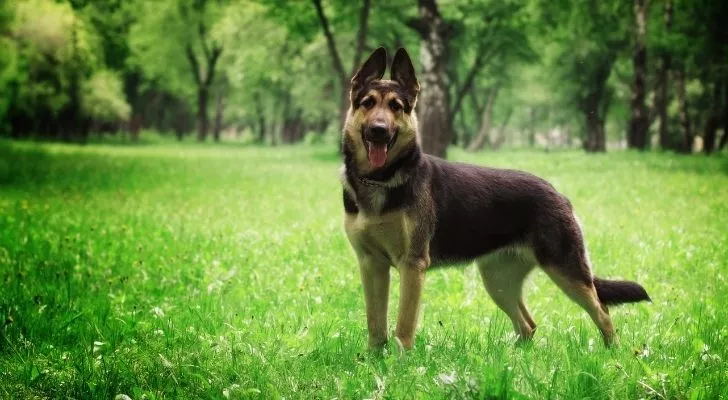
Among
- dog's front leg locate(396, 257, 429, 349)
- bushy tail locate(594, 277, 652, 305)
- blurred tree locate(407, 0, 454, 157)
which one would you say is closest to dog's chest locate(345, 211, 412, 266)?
dog's front leg locate(396, 257, 429, 349)

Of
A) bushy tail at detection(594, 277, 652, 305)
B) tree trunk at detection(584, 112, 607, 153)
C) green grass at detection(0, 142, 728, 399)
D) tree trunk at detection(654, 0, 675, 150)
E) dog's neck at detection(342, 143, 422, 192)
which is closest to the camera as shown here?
green grass at detection(0, 142, 728, 399)

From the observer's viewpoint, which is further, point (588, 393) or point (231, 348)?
point (231, 348)

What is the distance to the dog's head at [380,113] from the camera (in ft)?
15.2

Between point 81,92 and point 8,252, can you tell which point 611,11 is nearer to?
point 8,252

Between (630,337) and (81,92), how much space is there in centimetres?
5407

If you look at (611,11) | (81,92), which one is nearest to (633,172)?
(611,11)

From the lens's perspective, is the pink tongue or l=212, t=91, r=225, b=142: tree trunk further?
l=212, t=91, r=225, b=142: tree trunk

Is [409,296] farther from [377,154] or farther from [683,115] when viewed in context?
[683,115]

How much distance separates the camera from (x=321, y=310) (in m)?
6.37

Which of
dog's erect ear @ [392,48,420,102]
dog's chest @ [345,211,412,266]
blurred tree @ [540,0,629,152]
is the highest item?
blurred tree @ [540,0,629,152]

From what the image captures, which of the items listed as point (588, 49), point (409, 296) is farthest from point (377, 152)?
point (588, 49)

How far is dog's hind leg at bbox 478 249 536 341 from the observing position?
18.1 ft

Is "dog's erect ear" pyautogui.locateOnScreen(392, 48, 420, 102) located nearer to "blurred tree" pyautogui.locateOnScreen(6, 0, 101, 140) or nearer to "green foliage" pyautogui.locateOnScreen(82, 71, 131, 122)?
"blurred tree" pyautogui.locateOnScreen(6, 0, 101, 140)

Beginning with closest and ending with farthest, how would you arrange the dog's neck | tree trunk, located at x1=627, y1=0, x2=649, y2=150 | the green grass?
1. the green grass
2. the dog's neck
3. tree trunk, located at x1=627, y1=0, x2=649, y2=150
